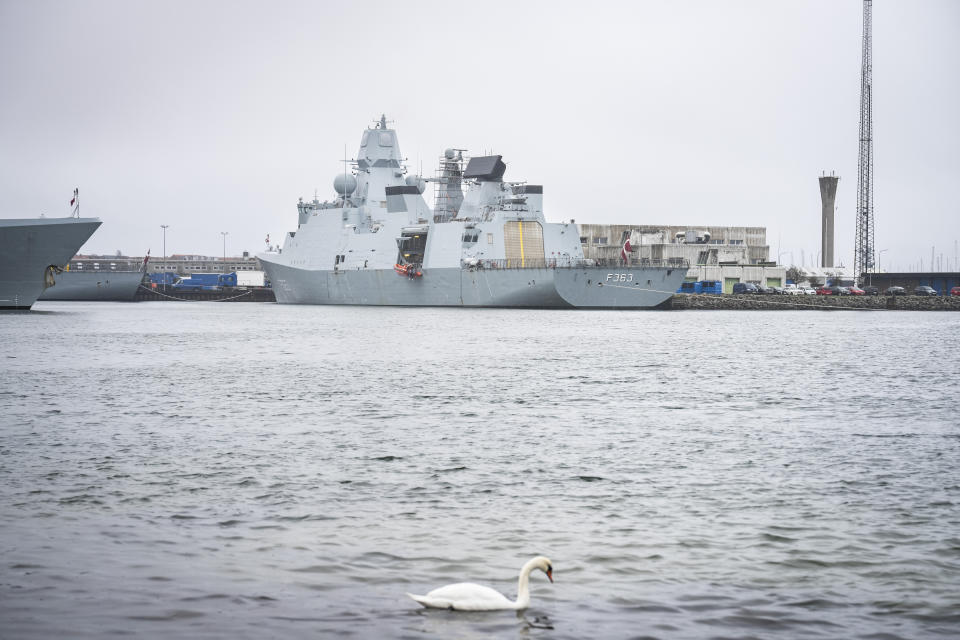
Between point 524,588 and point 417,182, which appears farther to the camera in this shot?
point 417,182

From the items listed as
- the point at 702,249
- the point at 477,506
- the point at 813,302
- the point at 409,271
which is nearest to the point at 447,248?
the point at 409,271

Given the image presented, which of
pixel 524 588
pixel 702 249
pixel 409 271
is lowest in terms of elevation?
pixel 524 588

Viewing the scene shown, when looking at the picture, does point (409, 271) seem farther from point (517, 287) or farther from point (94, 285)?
point (94, 285)

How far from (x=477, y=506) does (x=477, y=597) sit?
366 cm

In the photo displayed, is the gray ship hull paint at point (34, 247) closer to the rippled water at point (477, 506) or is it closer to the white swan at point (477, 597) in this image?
the rippled water at point (477, 506)

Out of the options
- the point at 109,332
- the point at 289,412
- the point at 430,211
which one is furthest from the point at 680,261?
the point at 289,412

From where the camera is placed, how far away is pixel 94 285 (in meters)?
112

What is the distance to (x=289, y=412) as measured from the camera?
65.2 ft

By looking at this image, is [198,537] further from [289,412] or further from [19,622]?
[289,412]

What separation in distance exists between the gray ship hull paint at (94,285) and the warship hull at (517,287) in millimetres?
37709

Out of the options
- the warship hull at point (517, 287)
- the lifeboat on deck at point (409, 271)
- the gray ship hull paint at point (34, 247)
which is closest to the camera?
the gray ship hull paint at point (34, 247)

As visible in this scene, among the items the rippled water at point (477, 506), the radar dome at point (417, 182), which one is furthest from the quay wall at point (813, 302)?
the rippled water at point (477, 506)

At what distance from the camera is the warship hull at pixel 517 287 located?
70312mm

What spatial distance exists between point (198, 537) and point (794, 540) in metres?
5.97
